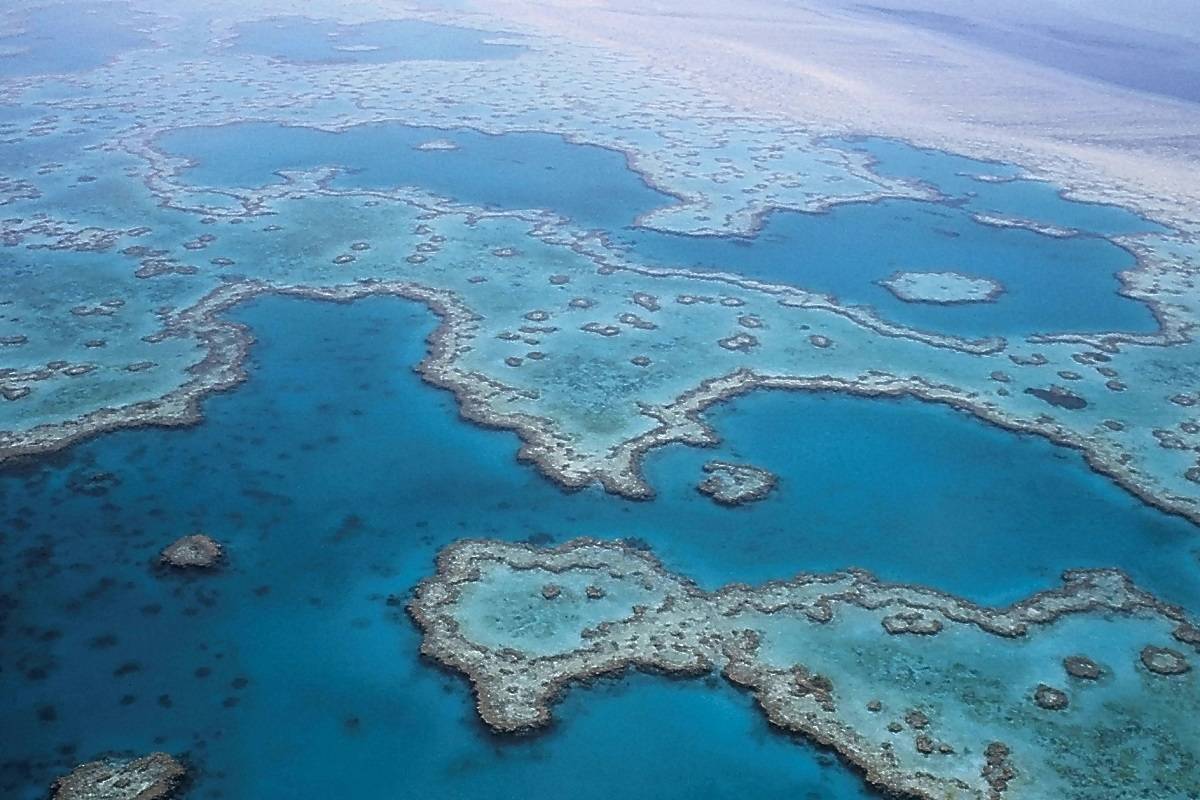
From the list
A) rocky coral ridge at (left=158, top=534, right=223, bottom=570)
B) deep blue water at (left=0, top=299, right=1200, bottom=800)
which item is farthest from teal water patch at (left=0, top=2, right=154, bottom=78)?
rocky coral ridge at (left=158, top=534, right=223, bottom=570)

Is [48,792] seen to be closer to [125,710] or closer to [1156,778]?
[125,710]

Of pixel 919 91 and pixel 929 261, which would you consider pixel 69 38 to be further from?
pixel 929 261

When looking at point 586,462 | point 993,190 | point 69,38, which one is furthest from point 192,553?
point 69,38

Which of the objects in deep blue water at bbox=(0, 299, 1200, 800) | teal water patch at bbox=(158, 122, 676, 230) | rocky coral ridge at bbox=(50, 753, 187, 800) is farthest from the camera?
teal water patch at bbox=(158, 122, 676, 230)

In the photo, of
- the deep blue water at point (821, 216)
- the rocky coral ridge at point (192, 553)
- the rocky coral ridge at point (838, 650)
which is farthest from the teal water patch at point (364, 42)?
the rocky coral ridge at point (838, 650)

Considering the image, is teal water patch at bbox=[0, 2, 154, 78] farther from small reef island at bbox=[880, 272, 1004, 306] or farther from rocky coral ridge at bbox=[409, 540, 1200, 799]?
rocky coral ridge at bbox=[409, 540, 1200, 799]

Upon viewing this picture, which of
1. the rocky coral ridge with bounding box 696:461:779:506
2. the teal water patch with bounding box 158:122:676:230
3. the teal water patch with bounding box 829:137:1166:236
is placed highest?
Answer: the teal water patch with bounding box 829:137:1166:236

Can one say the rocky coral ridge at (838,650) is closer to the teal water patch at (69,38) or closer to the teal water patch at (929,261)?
the teal water patch at (929,261)
